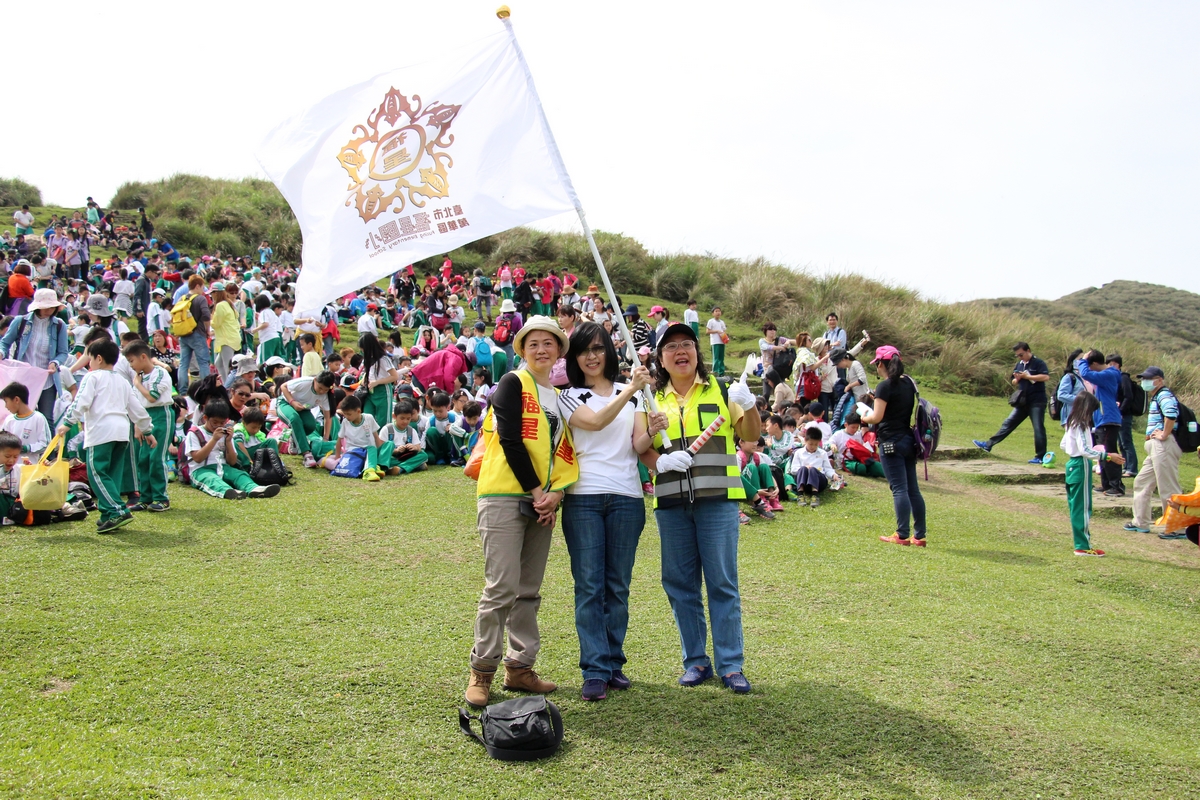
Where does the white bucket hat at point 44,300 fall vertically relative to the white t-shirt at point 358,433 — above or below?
above

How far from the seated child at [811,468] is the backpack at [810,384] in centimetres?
427

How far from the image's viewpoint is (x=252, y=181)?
42406 mm

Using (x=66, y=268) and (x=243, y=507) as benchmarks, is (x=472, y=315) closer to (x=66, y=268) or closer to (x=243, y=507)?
(x=66, y=268)

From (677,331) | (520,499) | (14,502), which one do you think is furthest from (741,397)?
(14,502)

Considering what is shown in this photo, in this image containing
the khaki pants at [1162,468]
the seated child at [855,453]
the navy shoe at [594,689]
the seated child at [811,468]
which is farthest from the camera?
the seated child at [855,453]

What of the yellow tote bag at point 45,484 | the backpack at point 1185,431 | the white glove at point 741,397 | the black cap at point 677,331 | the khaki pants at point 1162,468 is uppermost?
the black cap at point 677,331

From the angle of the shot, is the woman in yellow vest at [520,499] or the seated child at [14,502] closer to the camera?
the woman in yellow vest at [520,499]

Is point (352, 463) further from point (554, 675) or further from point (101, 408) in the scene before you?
point (554, 675)

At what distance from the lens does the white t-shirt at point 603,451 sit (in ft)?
14.1

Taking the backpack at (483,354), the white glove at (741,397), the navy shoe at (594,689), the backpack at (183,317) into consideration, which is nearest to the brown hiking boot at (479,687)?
the navy shoe at (594,689)

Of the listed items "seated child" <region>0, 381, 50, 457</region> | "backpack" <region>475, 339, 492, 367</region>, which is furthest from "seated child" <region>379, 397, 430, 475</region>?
"backpack" <region>475, 339, 492, 367</region>

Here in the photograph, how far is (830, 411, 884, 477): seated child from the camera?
12.3 metres

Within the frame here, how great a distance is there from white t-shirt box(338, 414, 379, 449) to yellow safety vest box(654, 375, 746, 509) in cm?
669

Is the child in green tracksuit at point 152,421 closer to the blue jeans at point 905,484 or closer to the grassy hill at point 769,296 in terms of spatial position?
the blue jeans at point 905,484
